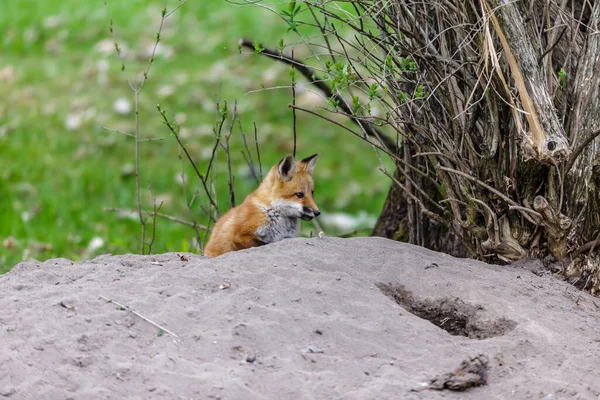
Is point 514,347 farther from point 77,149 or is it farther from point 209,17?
point 209,17

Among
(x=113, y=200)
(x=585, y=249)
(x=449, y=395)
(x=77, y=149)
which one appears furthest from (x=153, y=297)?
(x=77, y=149)

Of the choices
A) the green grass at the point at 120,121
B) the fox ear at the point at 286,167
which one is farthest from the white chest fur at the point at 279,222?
the green grass at the point at 120,121

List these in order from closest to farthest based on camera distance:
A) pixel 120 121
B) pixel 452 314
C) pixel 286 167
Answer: pixel 452 314 → pixel 286 167 → pixel 120 121

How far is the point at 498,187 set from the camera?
5355 mm

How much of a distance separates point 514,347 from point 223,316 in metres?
1.46

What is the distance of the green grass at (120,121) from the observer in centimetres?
1055

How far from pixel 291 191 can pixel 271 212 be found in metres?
0.29

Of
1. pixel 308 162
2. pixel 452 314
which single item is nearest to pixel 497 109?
pixel 452 314

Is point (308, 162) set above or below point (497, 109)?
below

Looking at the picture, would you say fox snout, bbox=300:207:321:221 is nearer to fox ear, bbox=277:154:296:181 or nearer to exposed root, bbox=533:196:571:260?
fox ear, bbox=277:154:296:181

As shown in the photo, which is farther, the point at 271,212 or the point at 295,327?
the point at 271,212

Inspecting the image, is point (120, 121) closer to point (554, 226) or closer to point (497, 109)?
point (497, 109)

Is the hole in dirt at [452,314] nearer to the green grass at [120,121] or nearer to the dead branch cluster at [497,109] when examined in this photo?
the dead branch cluster at [497,109]

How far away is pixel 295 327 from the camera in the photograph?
14.3 feet
